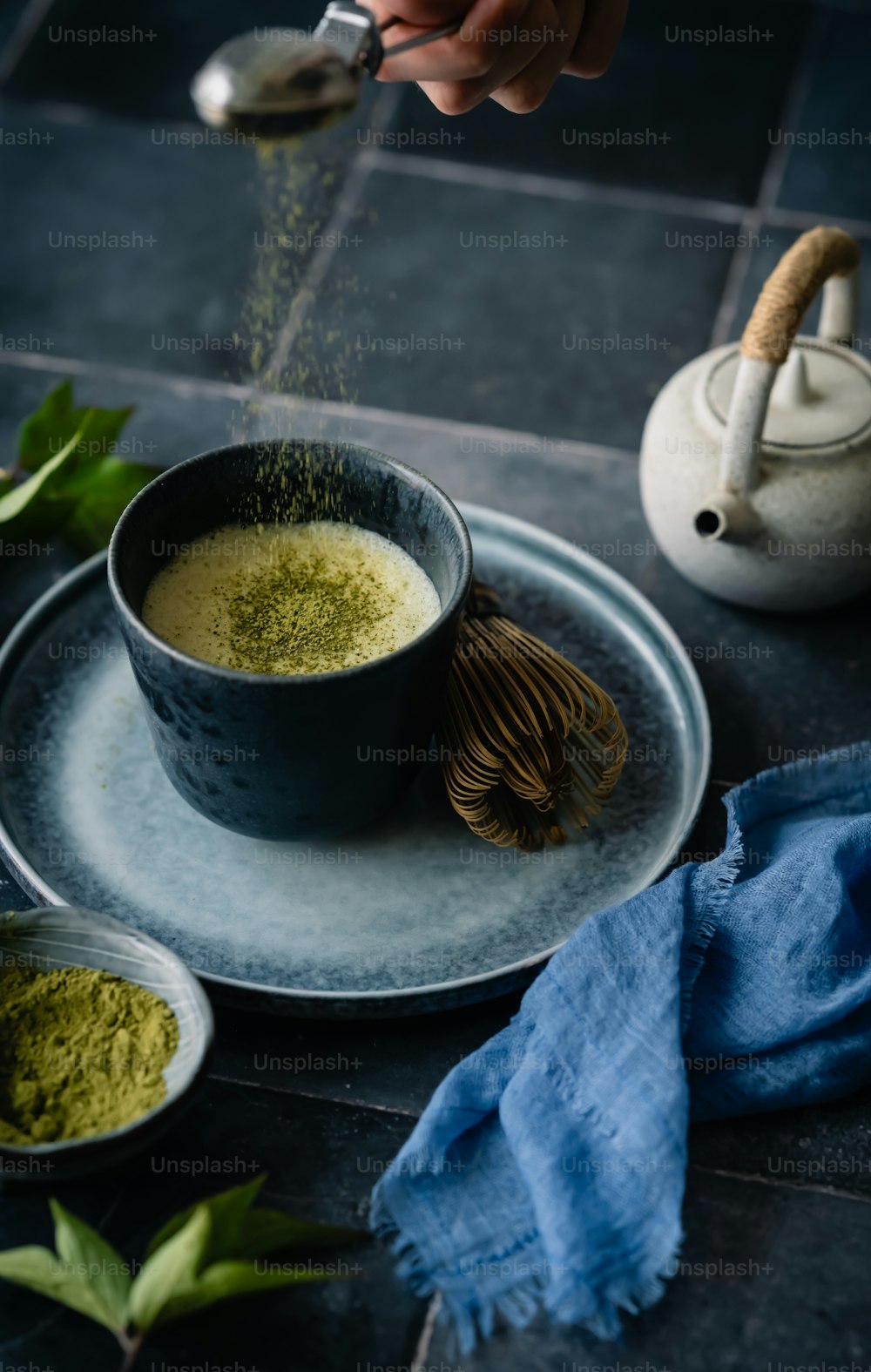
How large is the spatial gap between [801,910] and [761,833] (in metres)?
0.13

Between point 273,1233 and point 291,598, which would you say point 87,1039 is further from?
point 291,598

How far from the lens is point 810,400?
3.97 feet

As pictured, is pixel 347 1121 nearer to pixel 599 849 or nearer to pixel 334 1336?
pixel 334 1336

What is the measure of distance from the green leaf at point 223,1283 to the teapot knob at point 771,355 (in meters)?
0.70

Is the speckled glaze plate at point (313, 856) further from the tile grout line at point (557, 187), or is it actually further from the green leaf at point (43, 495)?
the tile grout line at point (557, 187)

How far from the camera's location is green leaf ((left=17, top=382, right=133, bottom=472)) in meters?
1.25

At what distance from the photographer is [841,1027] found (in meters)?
0.93

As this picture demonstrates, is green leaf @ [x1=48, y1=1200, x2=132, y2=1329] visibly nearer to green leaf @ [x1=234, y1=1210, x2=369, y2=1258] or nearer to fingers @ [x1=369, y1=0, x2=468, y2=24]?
green leaf @ [x1=234, y1=1210, x2=369, y2=1258]

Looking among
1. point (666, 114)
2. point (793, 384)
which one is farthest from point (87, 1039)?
point (666, 114)

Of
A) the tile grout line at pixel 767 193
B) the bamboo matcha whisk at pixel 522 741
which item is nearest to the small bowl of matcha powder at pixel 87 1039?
the bamboo matcha whisk at pixel 522 741

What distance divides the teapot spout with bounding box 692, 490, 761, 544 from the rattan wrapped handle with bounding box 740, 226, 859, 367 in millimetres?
129

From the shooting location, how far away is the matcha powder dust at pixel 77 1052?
0.83m

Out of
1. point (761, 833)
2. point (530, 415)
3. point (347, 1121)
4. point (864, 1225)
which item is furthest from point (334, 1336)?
point (530, 415)

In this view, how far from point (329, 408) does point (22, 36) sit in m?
0.89
